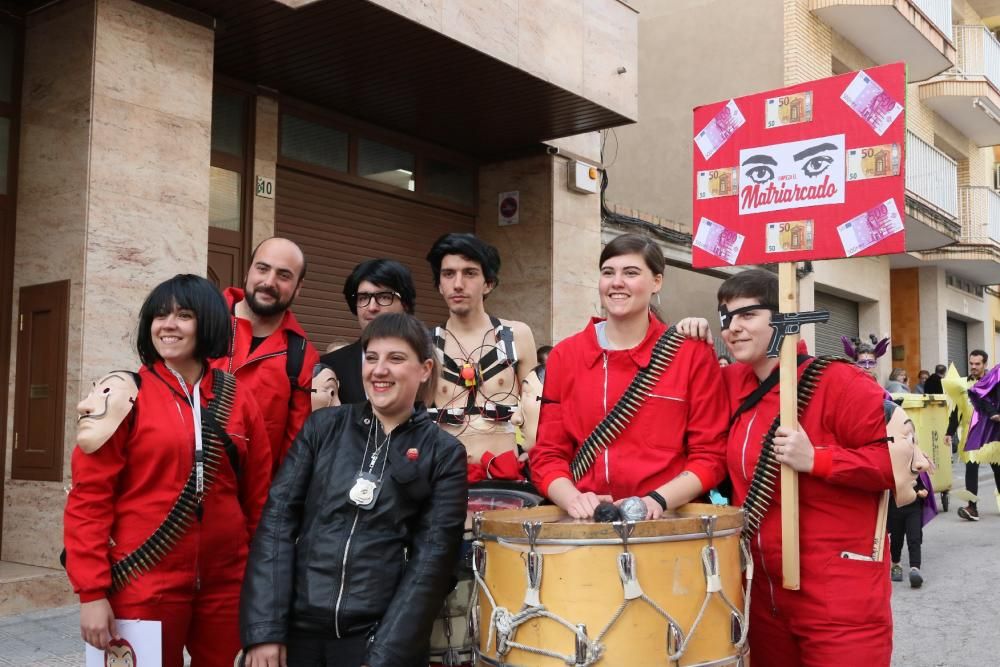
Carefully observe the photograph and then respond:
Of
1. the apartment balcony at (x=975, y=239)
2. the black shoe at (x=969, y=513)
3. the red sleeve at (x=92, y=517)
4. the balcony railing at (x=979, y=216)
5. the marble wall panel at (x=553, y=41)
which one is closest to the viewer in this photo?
the red sleeve at (x=92, y=517)

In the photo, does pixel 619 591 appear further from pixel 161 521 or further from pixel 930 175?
pixel 930 175

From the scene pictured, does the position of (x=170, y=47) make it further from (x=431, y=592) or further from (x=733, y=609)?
(x=733, y=609)

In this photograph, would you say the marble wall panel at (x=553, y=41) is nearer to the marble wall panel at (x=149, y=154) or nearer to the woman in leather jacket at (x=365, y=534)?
the marble wall panel at (x=149, y=154)

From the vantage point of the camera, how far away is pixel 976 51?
83.9 ft

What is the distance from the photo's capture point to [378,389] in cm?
340

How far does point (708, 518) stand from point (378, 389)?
1.24 m

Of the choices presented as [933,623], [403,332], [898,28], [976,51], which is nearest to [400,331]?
[403,332]

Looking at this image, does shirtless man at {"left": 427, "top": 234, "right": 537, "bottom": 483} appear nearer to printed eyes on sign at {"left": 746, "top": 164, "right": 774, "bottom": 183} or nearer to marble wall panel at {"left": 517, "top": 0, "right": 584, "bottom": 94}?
printed eyes on sign at {"left": 746, "top": 164, "right": 774, "bottom": 183}

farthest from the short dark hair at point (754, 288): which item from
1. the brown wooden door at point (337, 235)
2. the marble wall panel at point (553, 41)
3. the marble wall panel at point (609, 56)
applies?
the marble wall panel at point (609, 56)

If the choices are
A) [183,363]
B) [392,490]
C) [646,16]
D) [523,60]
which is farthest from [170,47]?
[646,16]

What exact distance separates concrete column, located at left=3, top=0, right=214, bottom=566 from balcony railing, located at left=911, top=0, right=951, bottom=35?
17.4 metres

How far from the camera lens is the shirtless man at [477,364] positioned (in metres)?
4.33

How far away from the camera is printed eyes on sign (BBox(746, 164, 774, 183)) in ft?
12.8

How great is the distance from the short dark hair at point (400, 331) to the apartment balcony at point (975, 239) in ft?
81.3
